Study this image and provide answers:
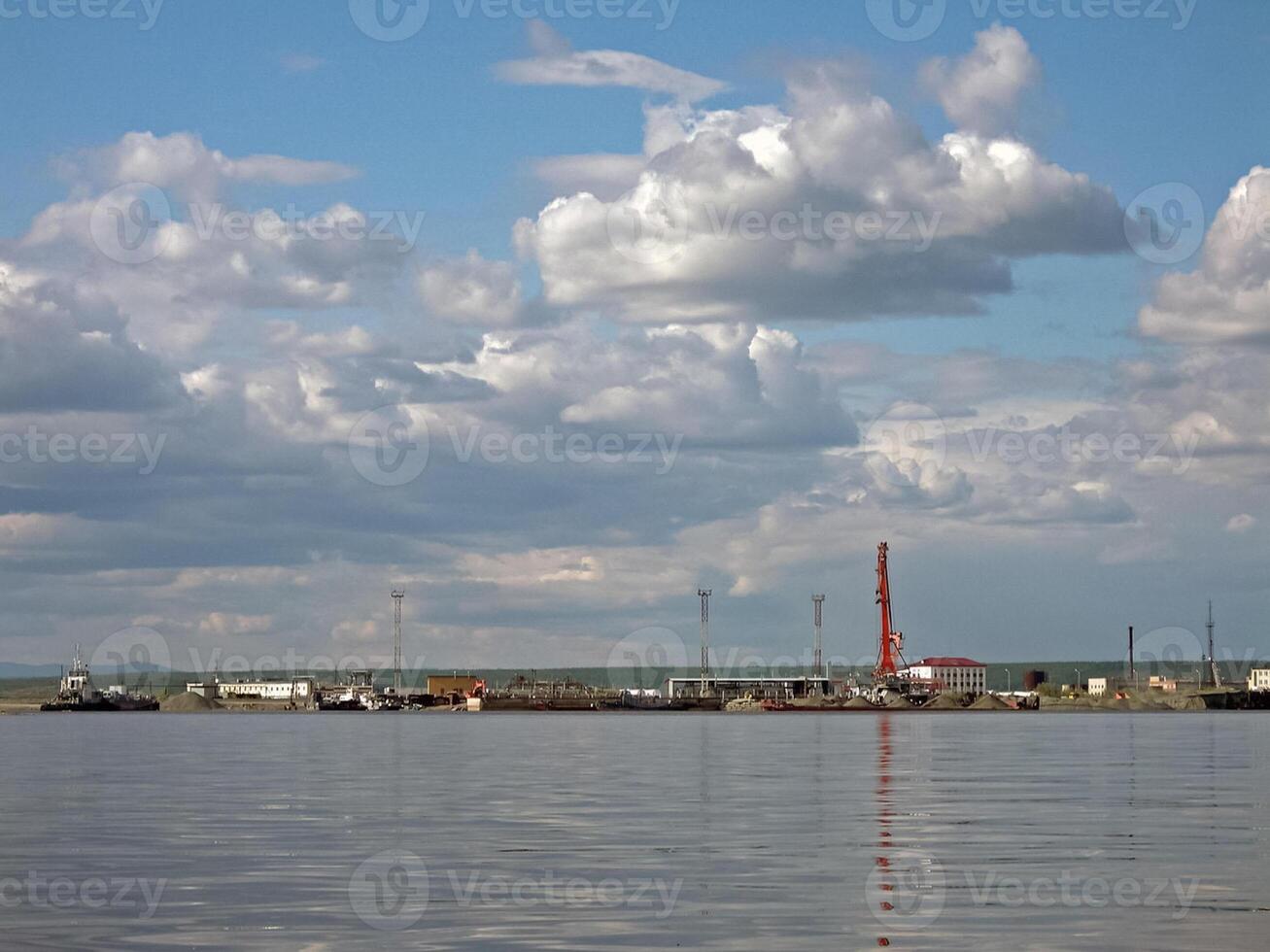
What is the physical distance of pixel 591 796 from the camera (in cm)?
6656

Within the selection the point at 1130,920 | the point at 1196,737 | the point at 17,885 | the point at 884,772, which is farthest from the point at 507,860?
the point at 1196,737

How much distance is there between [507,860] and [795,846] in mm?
8346

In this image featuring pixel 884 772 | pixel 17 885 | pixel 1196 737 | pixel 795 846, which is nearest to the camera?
pixel 17 885

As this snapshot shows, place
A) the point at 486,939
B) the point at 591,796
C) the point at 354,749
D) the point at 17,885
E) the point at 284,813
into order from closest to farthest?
1. the point at 486,939
2. the point at 17,885
3. the point at 284,813
4. the point at 591,796
5. the point at 354,749

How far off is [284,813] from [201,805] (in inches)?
232

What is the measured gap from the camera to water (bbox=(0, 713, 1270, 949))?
31094 millimetres

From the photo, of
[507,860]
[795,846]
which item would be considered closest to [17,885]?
[507,860]

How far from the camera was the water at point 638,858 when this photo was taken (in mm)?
31094

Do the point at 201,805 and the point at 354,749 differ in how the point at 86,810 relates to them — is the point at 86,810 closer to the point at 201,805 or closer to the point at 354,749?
the point at 201,805

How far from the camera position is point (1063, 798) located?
2516 inches

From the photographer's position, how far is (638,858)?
42.8m

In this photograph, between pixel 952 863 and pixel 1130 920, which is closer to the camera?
pixel 1130 920

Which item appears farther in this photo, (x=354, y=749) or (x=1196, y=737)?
(x=1196, y=737)

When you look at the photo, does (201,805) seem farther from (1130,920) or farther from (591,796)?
(1130,920)
